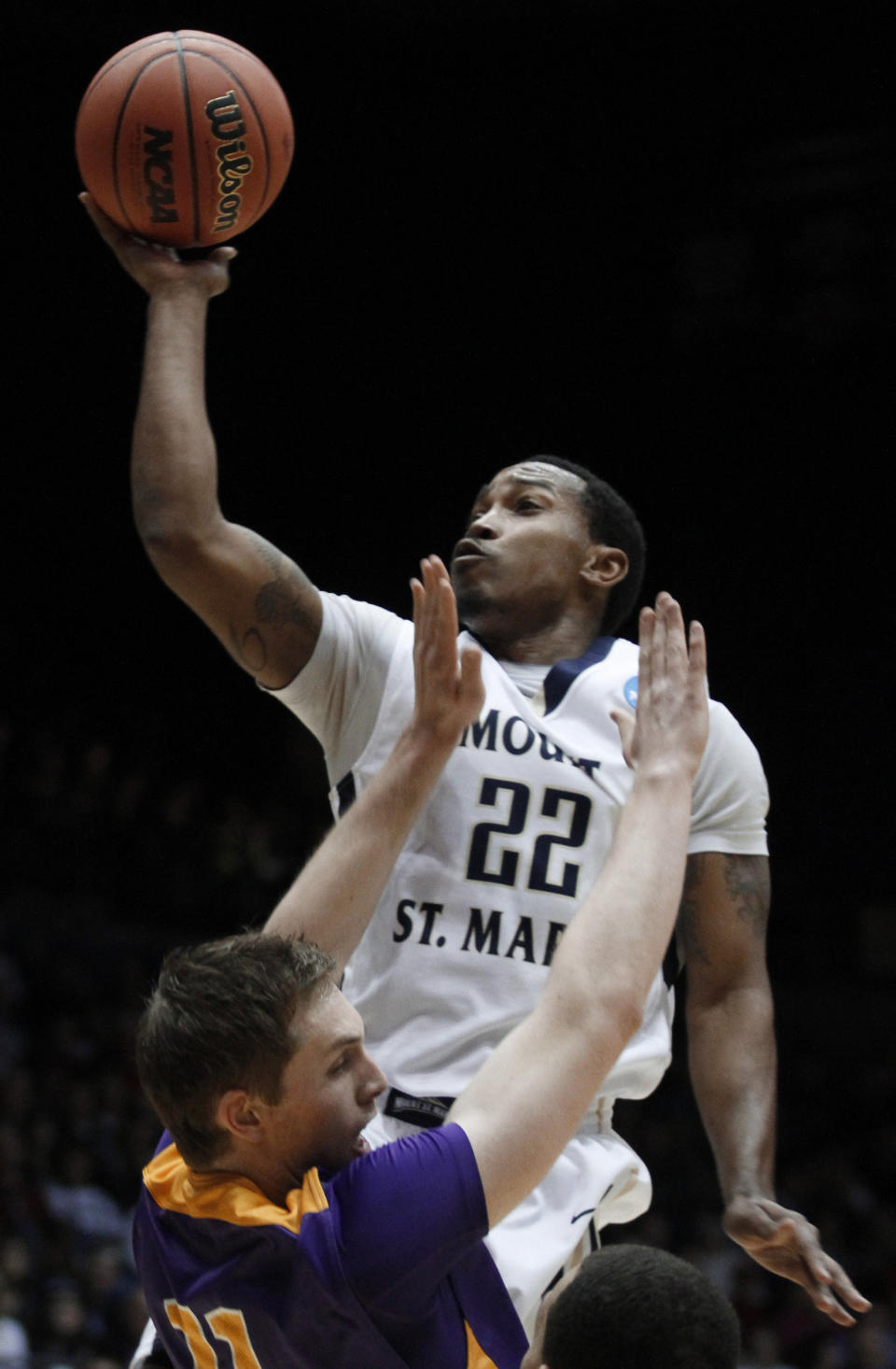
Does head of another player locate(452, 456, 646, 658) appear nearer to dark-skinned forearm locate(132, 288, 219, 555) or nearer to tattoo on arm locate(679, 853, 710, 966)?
tattoo on arm locate(679, 853, 710, 966)

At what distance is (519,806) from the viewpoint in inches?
127

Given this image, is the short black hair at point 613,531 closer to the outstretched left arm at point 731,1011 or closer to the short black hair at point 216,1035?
the outstretched left arm at point 731,1011

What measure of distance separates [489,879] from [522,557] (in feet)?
2.46

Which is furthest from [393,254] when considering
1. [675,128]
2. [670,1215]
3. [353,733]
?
[353,733]

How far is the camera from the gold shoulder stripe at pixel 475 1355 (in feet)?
7.64

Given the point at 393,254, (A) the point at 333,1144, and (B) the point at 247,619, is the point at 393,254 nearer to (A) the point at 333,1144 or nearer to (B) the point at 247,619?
(B) the point at 247,619

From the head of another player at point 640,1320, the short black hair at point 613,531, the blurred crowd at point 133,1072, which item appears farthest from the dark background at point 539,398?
the head of another player at point 640,1320

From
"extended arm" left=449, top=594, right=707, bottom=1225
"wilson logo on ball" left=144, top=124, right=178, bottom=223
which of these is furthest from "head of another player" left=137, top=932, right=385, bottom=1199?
"wilson logo on ball" left=144, top=124, right=178, bottom=223

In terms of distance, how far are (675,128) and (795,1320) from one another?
28.2 ft

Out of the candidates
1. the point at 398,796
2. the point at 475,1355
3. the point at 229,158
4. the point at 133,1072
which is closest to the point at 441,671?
the point at 398,796

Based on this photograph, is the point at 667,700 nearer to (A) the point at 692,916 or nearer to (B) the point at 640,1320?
(B) the point at 640,1320

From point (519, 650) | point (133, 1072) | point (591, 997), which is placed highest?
point (519, 650)

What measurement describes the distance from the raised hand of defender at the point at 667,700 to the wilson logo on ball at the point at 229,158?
126 cm

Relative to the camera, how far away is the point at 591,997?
7.21 feet
